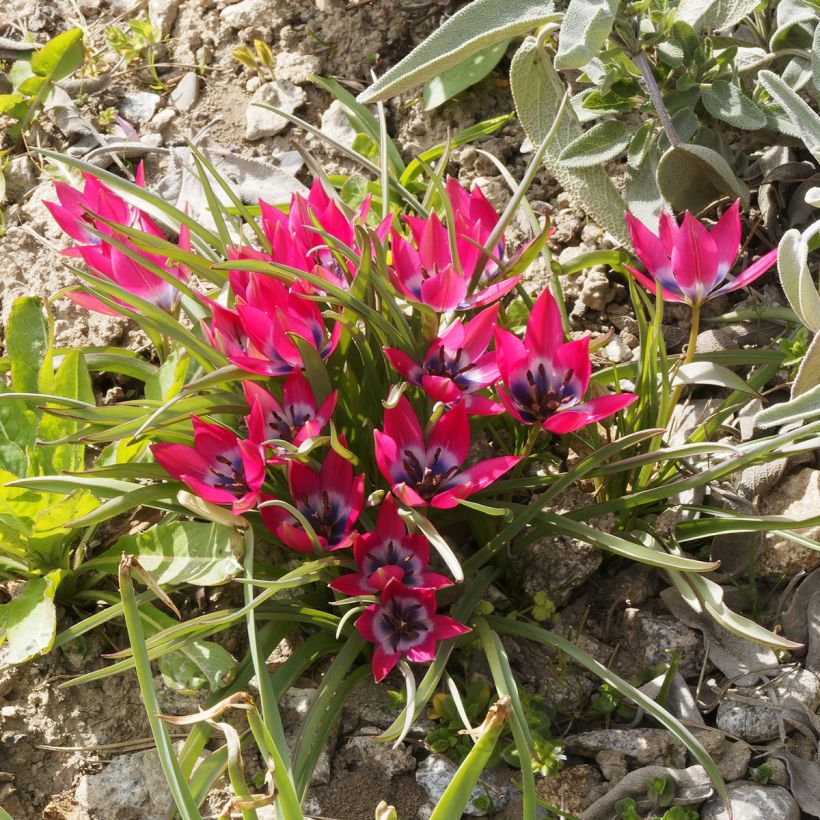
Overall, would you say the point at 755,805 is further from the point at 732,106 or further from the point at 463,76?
the point at 463,76

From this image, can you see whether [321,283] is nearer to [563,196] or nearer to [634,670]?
[634,670]

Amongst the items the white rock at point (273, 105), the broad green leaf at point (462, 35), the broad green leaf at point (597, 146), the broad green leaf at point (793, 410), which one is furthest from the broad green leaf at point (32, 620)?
the white rock at point (273, 105)

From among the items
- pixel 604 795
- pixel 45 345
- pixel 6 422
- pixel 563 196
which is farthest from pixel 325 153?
pixel 604 795

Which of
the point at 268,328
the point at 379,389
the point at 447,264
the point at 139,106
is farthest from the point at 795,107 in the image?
the point at 139,106

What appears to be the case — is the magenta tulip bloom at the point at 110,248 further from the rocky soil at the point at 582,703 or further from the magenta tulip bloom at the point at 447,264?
the magenta tulip bloom at the point at 447,264

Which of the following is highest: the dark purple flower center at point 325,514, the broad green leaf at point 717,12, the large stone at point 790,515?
the broad green leaf at point 717,12

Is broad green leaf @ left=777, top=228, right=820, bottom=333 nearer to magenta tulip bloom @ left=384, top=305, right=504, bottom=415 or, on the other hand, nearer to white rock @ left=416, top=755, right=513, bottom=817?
magenta tulip bloom @ left=384, top=305, right=504, bottom=415
